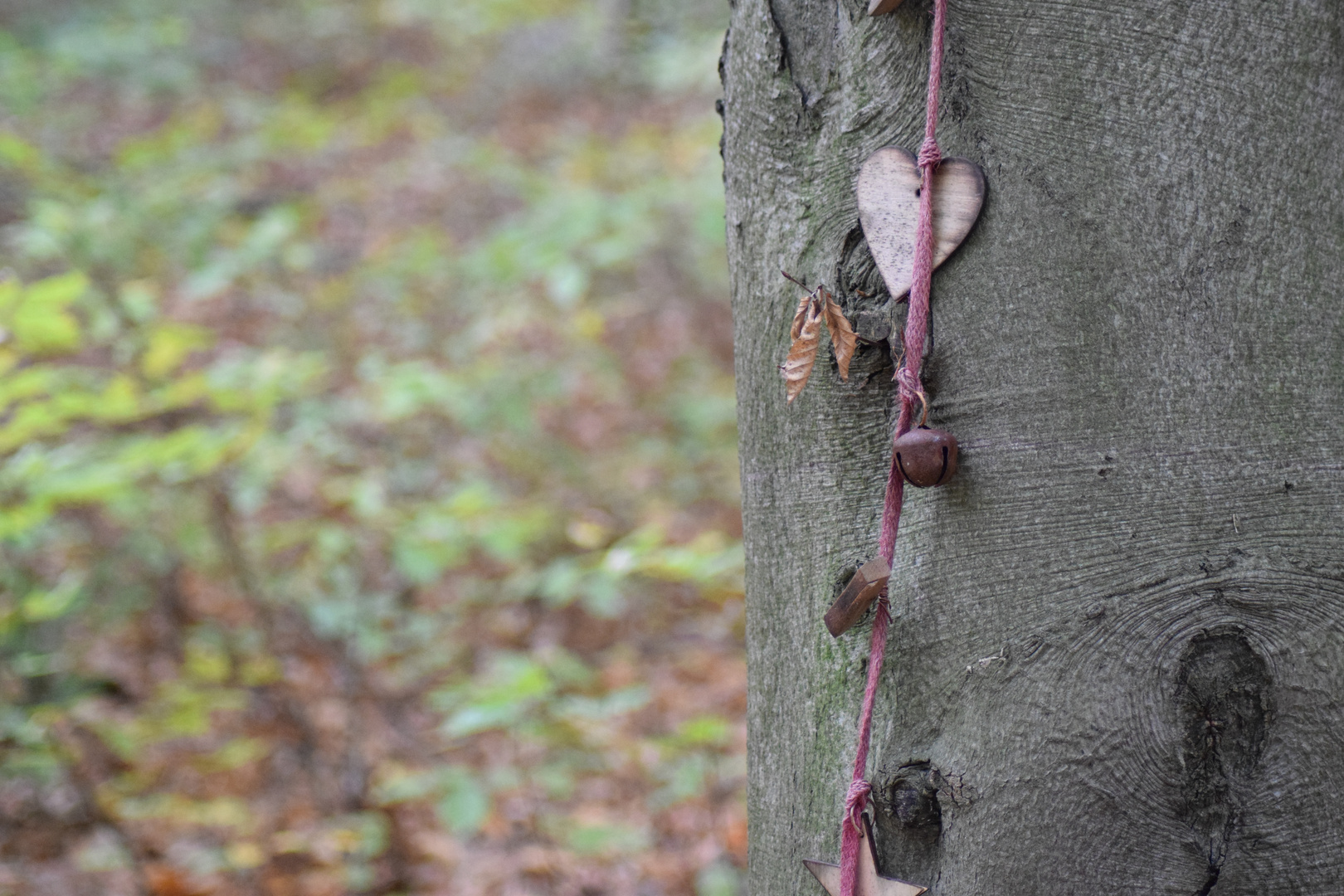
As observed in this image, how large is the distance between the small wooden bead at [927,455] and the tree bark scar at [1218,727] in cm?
23

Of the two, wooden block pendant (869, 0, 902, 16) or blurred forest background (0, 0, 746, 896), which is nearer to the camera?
wooden block pendant (869, 0, 902, 16)

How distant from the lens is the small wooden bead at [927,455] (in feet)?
2.47

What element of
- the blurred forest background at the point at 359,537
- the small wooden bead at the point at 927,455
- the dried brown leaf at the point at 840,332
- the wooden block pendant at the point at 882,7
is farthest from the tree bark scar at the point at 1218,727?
the blurred forest background at the point at 359,537

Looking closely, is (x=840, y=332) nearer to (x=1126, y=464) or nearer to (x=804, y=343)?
(x=804, y=343)

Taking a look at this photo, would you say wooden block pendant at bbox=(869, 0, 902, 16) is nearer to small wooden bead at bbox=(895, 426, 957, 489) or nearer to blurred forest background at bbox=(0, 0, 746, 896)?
small wooden bead at bbox=(895, 426, 957, 489)

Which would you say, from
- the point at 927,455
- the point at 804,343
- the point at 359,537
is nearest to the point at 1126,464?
the point at 927,455

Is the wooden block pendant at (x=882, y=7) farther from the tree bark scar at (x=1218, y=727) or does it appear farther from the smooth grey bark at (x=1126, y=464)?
the tree bark scar at (x=1218, y=727)

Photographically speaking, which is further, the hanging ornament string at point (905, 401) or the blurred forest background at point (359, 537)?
the blurred forest background at point (359, 537)

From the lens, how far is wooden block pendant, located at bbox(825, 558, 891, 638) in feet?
2.55

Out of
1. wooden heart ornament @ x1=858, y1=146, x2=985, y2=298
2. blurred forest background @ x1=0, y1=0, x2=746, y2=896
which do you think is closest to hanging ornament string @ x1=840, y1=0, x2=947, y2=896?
wooden heart ornament @ x1=858, y1=146, x2=985, y2=298

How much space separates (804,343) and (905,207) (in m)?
0.14

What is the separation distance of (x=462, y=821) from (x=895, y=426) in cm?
153

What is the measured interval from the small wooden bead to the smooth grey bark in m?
0.03

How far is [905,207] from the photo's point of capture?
0.81m
